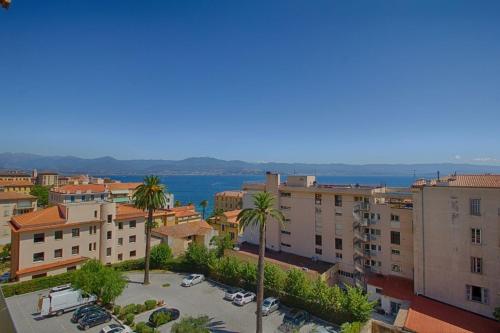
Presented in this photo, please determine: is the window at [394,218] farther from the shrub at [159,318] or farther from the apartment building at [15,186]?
the apartment building at [15,186]

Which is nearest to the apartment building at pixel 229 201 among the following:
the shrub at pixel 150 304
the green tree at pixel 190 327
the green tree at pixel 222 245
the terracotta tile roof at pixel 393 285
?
the green tree at pixel 222 245

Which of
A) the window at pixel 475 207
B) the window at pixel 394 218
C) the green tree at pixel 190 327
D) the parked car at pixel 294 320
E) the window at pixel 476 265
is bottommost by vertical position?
the parked car at pixel 294 320

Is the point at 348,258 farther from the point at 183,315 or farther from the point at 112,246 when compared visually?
the point at 112,246

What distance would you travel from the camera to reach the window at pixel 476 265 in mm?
33250

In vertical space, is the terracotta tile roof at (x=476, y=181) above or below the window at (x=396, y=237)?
above

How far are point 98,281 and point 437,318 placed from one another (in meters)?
37.5

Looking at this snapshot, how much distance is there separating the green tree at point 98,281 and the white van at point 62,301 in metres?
2.18

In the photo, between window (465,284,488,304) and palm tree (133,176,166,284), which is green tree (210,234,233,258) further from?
window (465,284,488,304)

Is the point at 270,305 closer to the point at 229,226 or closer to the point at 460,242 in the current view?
the point at 460,242

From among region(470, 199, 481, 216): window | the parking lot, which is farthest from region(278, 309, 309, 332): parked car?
region(470, 199, 481, 216): window

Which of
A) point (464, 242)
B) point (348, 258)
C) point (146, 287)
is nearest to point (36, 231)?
point (146, 287)

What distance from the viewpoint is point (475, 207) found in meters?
33.9

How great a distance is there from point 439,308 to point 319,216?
66.0ft

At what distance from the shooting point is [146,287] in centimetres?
4319
